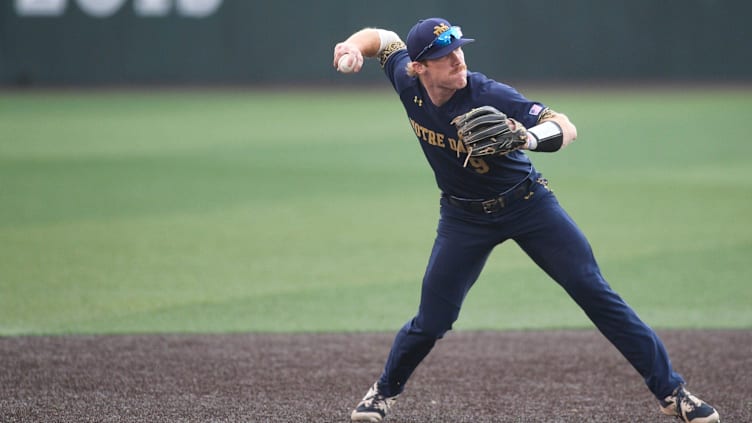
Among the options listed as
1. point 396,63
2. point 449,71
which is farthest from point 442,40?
point 396,63

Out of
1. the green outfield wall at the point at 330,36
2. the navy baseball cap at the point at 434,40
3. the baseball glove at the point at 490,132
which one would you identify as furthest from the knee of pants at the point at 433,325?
the green outfield wall at the point at 330,36

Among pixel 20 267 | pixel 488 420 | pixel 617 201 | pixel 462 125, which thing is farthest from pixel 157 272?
pixel 617 201

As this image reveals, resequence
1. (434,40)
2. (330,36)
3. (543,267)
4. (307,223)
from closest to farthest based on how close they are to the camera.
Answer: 1. (434,40)
2. (543,267)
3. (307,223)
4. (330,36)

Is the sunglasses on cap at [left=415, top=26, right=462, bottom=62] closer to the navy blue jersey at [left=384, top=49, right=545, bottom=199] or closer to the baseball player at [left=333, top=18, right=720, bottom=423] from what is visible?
the baseball player at [left=333, top=18, right=720, bottom=423]

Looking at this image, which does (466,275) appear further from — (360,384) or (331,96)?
(331,96)

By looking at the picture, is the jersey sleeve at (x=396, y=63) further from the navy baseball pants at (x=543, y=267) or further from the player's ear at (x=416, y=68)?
the navy baseball pants at (x=543, y=267)

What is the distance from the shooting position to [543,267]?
17.1 ft

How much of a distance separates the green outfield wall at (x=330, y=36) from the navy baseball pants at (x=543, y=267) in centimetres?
2181

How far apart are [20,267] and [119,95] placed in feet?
58.3

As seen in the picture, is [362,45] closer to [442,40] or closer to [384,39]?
[384,39]

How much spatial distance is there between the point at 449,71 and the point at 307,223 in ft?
22.2

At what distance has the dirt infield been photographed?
5.61 m

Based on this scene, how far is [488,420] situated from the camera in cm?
550

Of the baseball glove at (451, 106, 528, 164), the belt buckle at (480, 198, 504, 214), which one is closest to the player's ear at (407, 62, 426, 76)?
the baseball glove at (451, 106, 528, 164)
